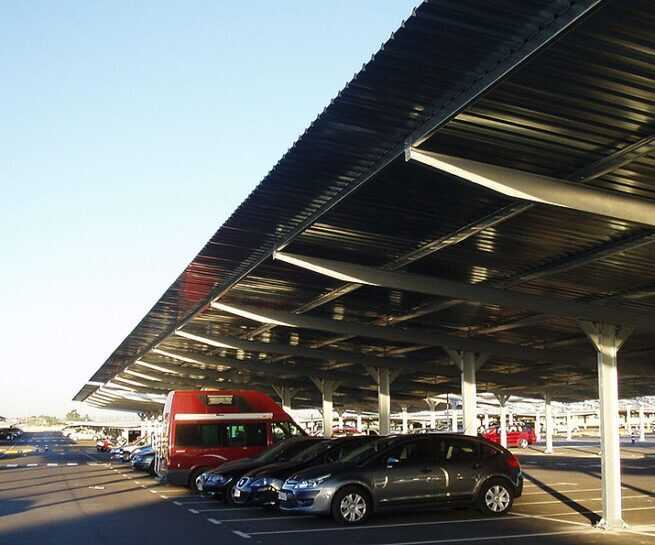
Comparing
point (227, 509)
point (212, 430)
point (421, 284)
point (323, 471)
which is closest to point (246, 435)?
point (212, 430)

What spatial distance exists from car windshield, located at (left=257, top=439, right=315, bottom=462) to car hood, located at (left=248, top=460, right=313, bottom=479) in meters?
2.17

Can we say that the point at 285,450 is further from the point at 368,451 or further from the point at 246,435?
the point at 368,451

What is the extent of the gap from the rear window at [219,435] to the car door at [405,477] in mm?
9884

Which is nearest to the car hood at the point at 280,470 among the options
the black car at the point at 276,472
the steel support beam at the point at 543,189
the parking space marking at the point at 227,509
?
the black car at the point at 276,472

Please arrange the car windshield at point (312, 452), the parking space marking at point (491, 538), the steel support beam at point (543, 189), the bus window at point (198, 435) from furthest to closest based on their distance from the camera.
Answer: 1. the bus window at point (198, 435)
2. the car windshield at point (312, 452)
3. the parking space marking at point (491, 538)
4. the steel support beam at point (543, 189)

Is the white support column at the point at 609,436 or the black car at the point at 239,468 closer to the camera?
the white support column at the point at 609,436

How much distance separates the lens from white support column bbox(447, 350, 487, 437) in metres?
28.6

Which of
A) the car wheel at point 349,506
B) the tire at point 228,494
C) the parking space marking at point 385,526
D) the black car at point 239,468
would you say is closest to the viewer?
the parking space marking at point 385,526

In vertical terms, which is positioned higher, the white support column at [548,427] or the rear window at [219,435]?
the white support column at [548,427]

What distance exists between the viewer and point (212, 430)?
25906mm

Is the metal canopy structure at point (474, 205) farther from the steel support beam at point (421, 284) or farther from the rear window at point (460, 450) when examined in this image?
the rear window at point (460, 450)

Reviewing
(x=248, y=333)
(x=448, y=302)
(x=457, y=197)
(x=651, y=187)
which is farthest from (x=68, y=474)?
(x=651, y=187)

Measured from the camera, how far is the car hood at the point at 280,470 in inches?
746

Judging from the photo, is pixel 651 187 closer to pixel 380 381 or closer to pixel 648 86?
pixel 648 86
